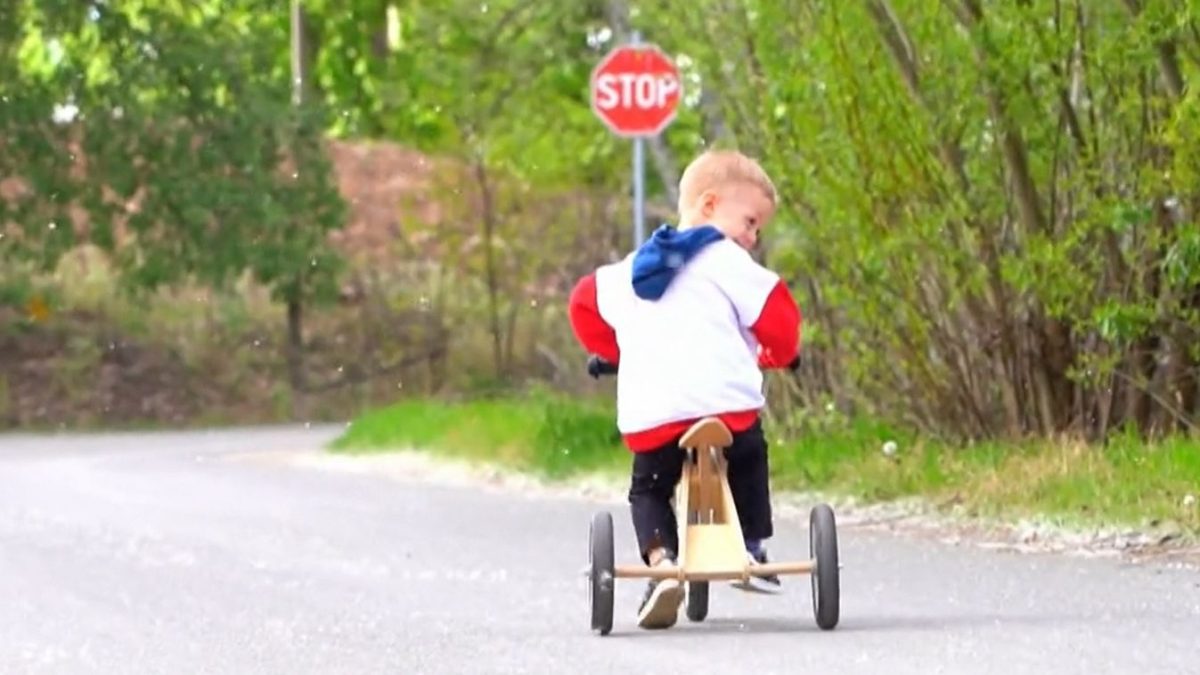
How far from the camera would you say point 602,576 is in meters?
8.59

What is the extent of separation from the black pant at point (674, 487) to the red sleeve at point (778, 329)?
25 centimetres

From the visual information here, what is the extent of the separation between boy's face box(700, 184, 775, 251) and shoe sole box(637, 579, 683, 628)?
3.29ft

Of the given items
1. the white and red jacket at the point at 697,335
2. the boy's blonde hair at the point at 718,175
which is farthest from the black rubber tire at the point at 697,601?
the boy's blonde hair at the point at 718,175

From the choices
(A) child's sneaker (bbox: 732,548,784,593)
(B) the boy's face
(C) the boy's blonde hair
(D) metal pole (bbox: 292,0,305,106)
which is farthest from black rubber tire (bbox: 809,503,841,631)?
(D) metal pole (bbox: 292,0,305,106)

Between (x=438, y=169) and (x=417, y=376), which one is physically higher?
(x=438, y=169)

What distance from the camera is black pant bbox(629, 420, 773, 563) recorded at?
8758mm

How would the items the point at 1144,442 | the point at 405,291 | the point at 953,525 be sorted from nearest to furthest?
the point at 953,525 < the point at 1144,442 < the point at 405,291

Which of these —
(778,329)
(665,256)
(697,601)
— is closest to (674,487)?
(697,601)

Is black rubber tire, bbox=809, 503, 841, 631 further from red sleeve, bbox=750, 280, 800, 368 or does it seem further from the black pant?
red sleeve, bbox=750, 280, 800, 368

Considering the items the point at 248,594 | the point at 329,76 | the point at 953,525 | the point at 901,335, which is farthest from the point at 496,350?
the point at 248,594

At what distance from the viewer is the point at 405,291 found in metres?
40.6

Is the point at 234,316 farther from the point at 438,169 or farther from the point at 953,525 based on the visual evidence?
the point at 953,525

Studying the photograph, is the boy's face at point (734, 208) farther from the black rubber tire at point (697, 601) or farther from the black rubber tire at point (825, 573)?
the black rubber tire at point (697, 601)

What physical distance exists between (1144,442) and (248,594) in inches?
220
